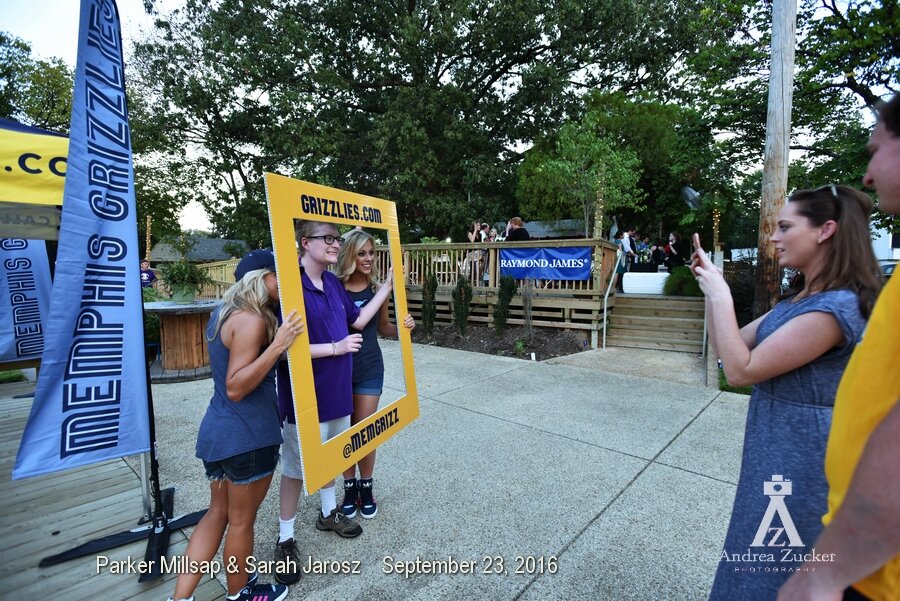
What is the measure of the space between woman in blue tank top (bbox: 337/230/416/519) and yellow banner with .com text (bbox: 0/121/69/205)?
1889 millimetres

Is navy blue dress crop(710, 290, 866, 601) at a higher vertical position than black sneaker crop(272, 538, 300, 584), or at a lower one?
higher

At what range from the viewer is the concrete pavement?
7.45 feet

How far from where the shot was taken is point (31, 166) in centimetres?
286

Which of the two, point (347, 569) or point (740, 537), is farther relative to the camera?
point (347, 569)

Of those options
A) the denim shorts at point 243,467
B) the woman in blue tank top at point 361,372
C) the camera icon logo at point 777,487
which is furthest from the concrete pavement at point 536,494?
the camera icon logo at point 777,487

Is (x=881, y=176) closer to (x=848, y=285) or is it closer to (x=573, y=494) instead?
(x=848, y=285)

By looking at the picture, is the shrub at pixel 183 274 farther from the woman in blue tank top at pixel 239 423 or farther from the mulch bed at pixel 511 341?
the woman in blue tank top at pixel 239 423

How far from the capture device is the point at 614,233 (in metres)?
20.8

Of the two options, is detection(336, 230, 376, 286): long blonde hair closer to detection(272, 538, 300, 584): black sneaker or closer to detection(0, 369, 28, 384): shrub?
detection(272, 538, 300, 584): black sneaker

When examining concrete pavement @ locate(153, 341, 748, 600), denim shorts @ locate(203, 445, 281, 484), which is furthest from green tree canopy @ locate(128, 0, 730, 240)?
denim shorts @ locate(203, 445, 281, 484)

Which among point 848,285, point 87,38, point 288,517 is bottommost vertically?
point 288,517

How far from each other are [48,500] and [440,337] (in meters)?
6.61

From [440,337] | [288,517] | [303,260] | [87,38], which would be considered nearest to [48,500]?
[288,517]

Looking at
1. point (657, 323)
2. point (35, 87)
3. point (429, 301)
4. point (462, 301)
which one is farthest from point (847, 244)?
point (35, 87)
